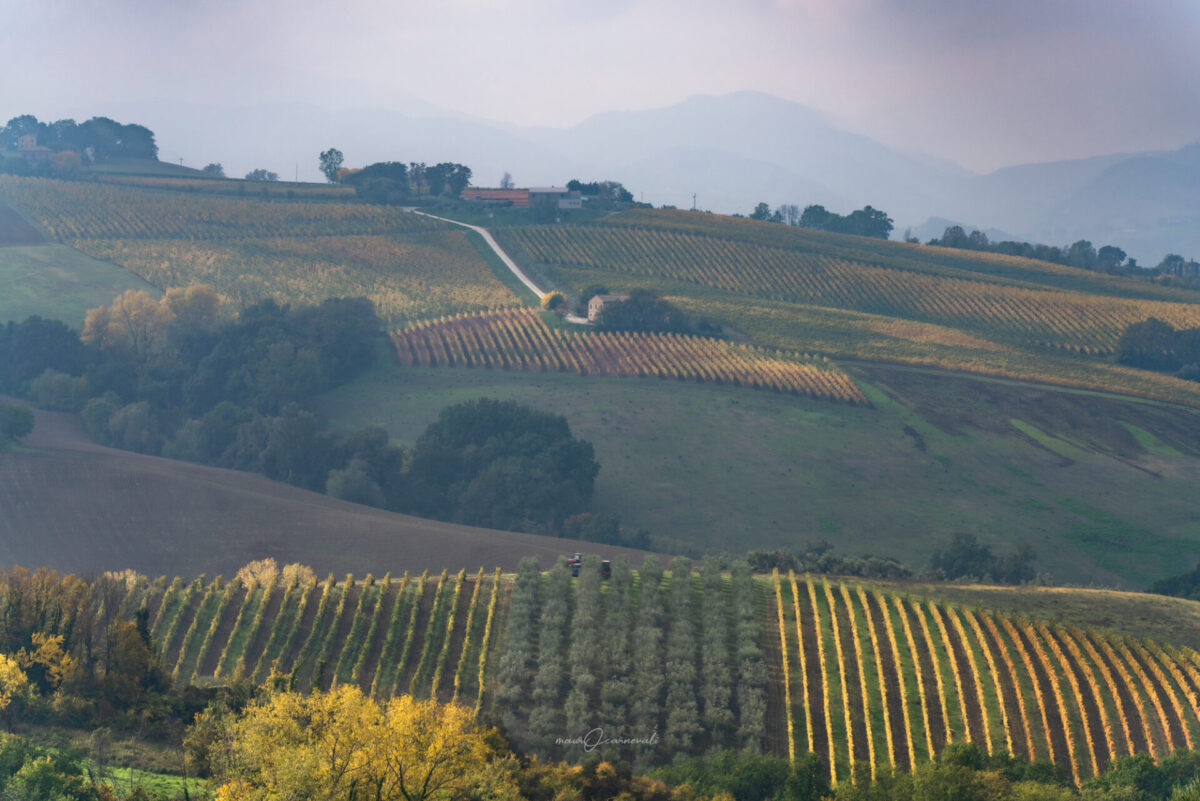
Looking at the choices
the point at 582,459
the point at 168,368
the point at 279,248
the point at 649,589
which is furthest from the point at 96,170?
the point at 649,589

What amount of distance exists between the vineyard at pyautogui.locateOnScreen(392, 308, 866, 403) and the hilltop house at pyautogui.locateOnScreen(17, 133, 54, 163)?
97372 millimetres

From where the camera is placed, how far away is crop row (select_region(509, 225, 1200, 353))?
12369cm

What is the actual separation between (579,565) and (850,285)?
94712 millimetres

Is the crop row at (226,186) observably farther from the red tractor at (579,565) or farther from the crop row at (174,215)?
the red tractor at (579,565)

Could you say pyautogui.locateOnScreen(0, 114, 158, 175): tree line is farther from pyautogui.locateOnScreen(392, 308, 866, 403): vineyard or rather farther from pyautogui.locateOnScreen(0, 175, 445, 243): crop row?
pyautogui.locateOnScreen(392, 308, 866, 403): vineyard

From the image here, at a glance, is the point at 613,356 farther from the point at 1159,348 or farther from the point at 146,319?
the point at 1159,348

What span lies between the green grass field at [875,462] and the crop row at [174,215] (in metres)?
55.1

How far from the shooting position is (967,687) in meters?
41.5

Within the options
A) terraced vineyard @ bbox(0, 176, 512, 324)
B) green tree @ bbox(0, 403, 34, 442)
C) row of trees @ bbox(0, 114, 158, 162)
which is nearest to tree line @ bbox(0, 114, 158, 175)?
row of trees @ bbox(0, 114, 158, 162)

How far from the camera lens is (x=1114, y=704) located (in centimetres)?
4012

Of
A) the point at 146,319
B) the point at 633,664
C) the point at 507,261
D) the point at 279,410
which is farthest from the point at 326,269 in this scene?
the point at 633,664

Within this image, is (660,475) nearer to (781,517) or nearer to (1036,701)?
(781,517)

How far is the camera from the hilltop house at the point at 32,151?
6462 inches

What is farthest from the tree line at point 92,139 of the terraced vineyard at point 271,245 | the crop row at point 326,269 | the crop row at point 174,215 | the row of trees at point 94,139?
the crop row at point 326,269
